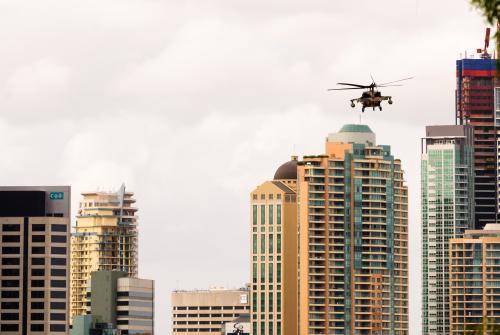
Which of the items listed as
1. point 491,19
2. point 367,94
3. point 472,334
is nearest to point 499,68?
point 491,19

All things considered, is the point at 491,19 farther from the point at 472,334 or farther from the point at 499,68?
the point at 472,334

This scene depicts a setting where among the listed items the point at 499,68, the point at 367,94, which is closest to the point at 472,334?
the point at 499,68

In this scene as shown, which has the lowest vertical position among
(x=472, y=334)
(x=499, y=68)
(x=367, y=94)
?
(x=472, y=334)

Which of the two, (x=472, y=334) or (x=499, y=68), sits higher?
(x=499, y=68)

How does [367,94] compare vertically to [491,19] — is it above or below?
above

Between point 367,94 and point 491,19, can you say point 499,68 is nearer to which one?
point 491,19

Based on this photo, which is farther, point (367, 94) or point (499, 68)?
point (367, 94)

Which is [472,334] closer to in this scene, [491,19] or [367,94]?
[491,19]
